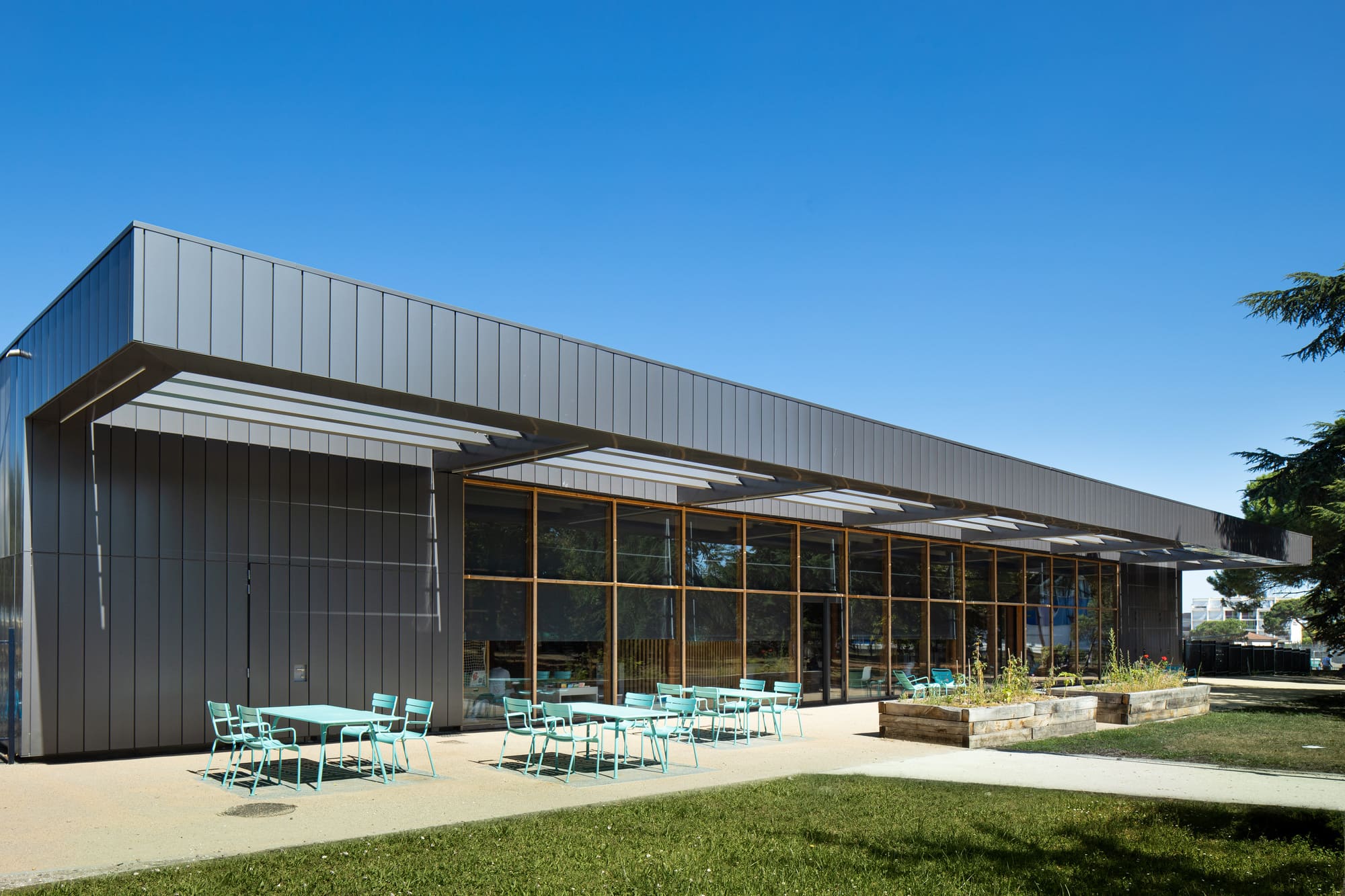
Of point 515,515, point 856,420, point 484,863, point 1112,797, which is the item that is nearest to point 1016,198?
point 856,420

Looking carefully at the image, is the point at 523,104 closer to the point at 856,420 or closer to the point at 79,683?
the point at 856,420

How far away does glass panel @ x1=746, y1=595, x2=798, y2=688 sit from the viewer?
20.8 meters

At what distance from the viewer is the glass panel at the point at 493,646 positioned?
1600cm

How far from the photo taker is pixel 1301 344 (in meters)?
27.2

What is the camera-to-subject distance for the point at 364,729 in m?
11.3

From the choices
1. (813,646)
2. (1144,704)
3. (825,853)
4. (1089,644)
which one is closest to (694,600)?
(813,646)

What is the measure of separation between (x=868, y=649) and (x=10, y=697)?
1682 centimetres

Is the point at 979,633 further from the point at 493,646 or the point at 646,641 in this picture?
the point at 493,646

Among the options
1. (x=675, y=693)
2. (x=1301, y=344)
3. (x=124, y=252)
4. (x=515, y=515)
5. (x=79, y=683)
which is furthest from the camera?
(x=1301, y=344)

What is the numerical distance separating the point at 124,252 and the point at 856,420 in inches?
420

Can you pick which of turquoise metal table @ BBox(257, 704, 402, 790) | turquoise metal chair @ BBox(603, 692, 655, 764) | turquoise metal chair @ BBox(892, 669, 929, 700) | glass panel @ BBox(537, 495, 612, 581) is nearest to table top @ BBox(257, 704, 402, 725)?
turquoise metal table @ BBox(257, 704, 402, 790)

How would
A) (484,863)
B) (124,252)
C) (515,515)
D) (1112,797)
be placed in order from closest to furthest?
(484,863) → (124,252) → (1112,797) → (515,515)

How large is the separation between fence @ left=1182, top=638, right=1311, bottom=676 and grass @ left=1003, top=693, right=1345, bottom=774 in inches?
769

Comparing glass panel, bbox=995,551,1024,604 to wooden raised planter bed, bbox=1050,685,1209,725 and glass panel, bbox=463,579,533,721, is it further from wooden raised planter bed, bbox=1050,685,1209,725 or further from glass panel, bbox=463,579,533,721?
glass panel, bbox=463,579,533,721
